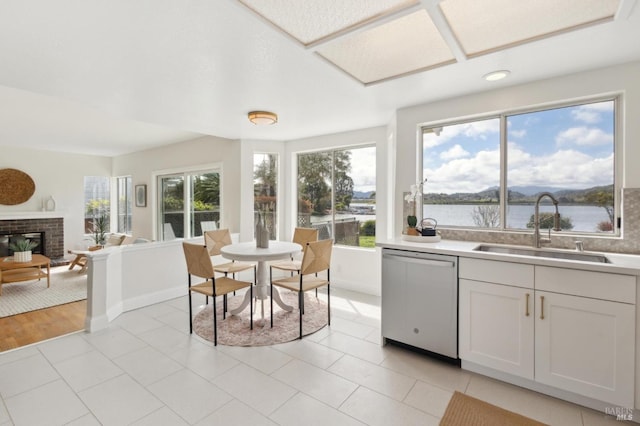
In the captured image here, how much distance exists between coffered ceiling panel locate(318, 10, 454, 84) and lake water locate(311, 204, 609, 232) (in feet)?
4.88

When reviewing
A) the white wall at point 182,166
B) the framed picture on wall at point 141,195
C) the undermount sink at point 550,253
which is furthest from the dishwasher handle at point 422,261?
the framed picture on wall at point 141,195

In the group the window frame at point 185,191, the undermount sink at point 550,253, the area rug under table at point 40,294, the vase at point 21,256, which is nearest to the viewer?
the undermount sink at point 550,253

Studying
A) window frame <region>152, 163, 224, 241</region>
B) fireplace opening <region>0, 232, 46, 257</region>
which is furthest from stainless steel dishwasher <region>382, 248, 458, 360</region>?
fireplace opening <region>0, 232, 46, 257</region>

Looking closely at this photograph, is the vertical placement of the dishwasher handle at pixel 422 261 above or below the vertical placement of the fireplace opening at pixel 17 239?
above

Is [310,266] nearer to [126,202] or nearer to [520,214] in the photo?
[520,214]

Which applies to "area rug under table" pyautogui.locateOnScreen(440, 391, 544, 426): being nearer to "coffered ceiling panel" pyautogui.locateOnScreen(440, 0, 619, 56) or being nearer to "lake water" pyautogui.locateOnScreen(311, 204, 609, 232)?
"lake water" pyautogui.locateOnScreen(311, 204, 609, 232)

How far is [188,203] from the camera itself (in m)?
6.01

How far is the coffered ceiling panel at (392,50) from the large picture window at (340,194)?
2.03 m

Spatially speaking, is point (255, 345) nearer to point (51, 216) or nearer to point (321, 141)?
point (321, 141)

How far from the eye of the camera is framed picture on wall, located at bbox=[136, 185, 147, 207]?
6.80 meters

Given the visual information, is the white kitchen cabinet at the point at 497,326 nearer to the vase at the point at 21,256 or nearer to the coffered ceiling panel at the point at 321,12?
the coffered ceiling panel at the point at 321,12

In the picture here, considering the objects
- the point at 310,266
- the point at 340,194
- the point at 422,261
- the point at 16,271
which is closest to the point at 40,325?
the point at 16,271

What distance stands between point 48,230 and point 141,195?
2072 mm

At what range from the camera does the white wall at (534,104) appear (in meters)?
2.22
